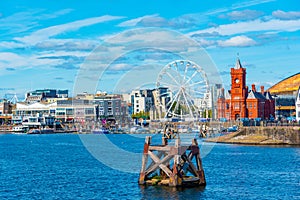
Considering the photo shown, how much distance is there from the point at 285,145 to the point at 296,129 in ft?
10.7

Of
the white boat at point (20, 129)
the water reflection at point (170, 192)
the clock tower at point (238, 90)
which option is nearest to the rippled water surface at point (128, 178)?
the water reflection at point (170, 192)

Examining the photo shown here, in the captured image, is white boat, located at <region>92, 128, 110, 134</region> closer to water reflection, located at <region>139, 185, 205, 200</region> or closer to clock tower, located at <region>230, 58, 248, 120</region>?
clock tower, located at <region>230, 58, 248, 120</region>

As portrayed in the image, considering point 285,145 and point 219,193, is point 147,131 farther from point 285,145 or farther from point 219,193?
point 219,193

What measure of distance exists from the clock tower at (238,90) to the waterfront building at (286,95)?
14540mm

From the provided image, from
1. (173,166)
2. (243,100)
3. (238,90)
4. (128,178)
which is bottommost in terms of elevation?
(128,178)

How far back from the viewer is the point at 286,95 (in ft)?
541

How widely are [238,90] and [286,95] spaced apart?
118 feet

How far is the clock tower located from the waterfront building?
572 inches

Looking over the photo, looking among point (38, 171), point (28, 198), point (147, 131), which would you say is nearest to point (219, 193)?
point (28, 198)

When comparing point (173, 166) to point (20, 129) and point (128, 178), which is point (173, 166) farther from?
point (20, 129)

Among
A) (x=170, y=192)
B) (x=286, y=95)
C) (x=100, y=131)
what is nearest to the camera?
(x=170, y=192)

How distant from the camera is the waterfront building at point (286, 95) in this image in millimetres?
154012

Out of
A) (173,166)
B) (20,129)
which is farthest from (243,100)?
(173,166)

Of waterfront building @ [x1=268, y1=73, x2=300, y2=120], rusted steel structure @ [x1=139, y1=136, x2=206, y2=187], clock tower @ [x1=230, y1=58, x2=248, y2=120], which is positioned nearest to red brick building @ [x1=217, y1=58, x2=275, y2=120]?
clock tower @ [x1=230, y1=58, x2=248, y2=120]
